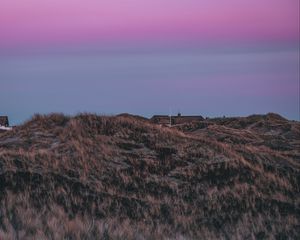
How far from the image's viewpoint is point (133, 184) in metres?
18.6

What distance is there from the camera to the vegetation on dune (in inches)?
612

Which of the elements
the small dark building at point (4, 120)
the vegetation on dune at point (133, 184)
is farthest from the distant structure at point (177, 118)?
the vegetation on dune at point (133, 184)

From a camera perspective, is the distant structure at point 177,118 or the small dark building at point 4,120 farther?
the distant structure at point 177,118

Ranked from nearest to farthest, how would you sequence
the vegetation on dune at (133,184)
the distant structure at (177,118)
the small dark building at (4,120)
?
1. the vegetation on dune at (133,184)
2. the small dark building at (4,120)
3. the distant structure at (177,118)

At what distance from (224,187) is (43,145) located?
→ 19.9ft

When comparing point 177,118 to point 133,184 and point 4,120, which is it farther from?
point 133,184

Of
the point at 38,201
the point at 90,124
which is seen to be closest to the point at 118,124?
the point at 90,124

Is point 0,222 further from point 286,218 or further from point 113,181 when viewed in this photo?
point 286,218

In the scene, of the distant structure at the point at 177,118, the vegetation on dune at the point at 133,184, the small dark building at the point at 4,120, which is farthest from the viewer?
the distant structure at the point at 177,118

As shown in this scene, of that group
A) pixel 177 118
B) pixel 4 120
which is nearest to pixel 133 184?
pixel 4 120

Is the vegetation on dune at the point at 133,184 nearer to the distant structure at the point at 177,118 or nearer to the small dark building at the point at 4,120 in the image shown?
the small dark building at the point at 4,120

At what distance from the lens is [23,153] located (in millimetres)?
19516

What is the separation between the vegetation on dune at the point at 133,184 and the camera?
15.5 meters

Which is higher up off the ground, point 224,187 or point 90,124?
point 90,124
